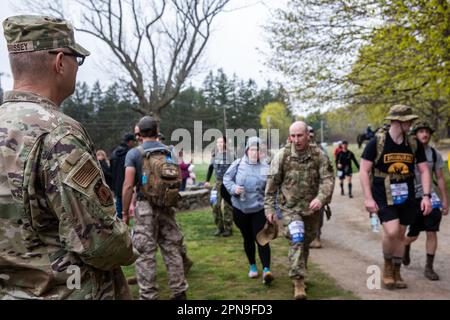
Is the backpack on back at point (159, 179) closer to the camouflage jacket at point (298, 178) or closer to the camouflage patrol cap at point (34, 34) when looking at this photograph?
the camouflage jacket at point (298, 178)

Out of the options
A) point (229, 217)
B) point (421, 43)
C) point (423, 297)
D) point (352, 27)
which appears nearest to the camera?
point (423, 297)

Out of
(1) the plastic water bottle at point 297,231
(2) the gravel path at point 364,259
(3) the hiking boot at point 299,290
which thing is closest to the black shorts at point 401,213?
(2) the gravel path at point 364,259

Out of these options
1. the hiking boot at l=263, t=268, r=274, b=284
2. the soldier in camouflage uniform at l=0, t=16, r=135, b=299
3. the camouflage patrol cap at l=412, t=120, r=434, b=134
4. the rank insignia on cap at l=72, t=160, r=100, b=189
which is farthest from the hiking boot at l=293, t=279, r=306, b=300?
the rank insignia on cap at l=72, t=160, r=100, b=189

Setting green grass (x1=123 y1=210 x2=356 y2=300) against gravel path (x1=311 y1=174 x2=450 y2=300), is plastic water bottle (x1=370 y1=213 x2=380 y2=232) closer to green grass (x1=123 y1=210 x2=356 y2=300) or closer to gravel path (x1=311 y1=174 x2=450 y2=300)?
gravel path (x1=311 y1=174 x2=450 y2=300)

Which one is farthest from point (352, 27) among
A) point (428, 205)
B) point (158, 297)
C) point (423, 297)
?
point (158, 297)

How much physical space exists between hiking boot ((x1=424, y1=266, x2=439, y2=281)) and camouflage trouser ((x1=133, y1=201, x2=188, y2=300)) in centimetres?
310

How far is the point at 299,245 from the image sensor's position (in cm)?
509

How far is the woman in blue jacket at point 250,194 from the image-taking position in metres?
5.72

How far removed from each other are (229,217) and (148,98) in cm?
1026

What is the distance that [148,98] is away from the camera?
17.9 m

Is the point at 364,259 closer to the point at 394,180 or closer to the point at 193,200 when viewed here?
the point at 394,180

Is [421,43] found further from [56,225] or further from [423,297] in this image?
[56,225]

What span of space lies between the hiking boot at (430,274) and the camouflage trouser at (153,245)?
3.10 metres

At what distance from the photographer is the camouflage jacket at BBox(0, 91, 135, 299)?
1.82 meters
